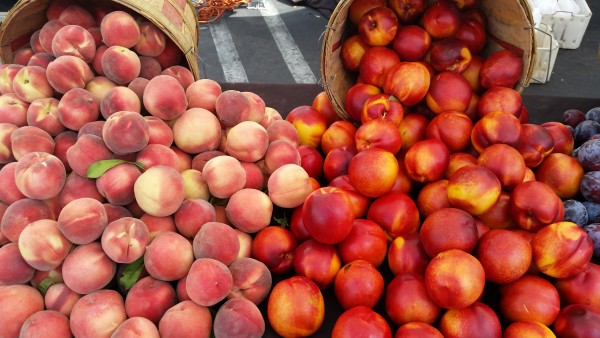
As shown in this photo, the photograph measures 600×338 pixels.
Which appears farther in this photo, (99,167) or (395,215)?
(395,215)

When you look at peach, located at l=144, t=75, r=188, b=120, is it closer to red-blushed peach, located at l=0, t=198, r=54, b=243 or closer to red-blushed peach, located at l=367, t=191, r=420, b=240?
red-blushed peach, located at l=0, t=198, r=54, b=243

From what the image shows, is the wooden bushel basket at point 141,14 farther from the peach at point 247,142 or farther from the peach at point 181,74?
the peach at point 247,142

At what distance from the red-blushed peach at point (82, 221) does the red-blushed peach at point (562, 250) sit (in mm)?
927

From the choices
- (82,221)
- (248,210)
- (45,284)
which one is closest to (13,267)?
(45,284)

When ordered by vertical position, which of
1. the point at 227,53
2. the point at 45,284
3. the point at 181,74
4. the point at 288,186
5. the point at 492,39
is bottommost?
the point at 227,53

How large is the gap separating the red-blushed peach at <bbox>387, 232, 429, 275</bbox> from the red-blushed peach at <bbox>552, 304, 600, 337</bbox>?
283mm

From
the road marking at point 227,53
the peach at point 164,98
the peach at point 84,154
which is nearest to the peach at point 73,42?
the peach at point 164,98

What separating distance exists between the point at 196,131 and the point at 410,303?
2.17 ft

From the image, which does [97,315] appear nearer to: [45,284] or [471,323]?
[45,284]

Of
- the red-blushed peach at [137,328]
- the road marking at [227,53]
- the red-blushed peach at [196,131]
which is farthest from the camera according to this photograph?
the road marking at [227,53]

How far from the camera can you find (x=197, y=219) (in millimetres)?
986

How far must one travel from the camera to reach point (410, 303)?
0.92 meters

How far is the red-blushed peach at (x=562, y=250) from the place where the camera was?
0.91 meters

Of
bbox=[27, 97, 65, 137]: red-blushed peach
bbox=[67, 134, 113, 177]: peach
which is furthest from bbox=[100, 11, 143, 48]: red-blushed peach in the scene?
bbox=[67, 134, 113, 177]: peach
